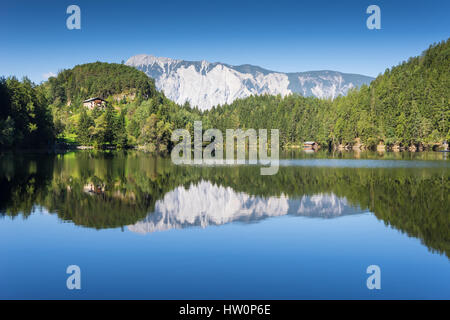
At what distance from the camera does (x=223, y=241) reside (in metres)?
16.4

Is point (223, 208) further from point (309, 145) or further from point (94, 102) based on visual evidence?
point (94, 102)

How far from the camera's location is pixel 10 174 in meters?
38.0

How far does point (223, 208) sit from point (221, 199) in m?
2.81

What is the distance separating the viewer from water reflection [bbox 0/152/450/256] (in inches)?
776

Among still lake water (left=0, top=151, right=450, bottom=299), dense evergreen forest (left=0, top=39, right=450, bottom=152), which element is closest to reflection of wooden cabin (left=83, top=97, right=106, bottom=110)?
dense evergreen forest (left=0, top=39, right=450, bottom=152)

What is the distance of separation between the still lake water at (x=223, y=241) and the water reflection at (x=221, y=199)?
0.11 meters

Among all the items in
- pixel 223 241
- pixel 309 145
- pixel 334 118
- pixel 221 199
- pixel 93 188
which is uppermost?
pixel 334 118

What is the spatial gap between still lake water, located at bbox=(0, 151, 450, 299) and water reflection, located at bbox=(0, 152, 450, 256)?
11 centimetres

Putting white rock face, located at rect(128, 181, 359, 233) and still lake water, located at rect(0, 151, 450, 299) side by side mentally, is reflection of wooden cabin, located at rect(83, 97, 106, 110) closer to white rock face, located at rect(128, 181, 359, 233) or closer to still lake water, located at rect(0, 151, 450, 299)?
still lake water, located at rect(0, 151, 450, 299)

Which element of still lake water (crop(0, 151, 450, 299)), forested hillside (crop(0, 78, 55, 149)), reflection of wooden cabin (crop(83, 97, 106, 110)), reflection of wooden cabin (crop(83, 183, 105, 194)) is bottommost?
still lake water (crop(0, 151, 450, 299))

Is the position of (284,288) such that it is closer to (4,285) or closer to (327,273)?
(327,273)

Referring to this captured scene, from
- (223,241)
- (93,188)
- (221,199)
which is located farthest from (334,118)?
(223,241)

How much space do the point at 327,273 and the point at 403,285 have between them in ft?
7.13

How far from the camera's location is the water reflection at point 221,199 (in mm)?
19703
